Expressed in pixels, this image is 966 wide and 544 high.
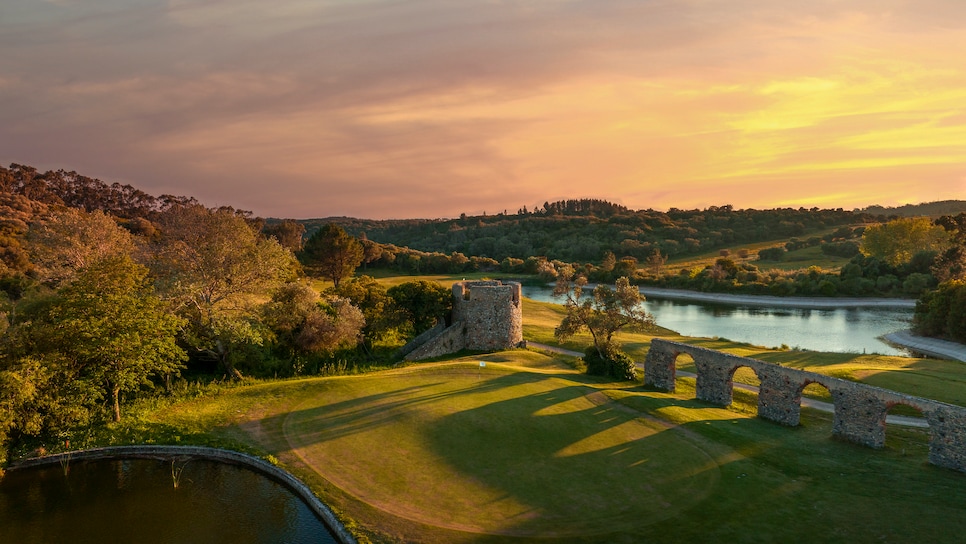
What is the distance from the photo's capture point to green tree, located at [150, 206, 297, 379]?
90.8ft

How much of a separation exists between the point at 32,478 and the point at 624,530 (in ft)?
63.6

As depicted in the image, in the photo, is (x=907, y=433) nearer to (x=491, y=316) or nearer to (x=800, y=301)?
(x=491, y=316)

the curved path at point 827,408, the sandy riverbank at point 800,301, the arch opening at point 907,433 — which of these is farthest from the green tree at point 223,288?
the sandy riverbank at point 800,301

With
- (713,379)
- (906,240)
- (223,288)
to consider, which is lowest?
(713,379)

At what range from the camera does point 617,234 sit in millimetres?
141625

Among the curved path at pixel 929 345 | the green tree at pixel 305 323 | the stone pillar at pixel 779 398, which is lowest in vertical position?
the curved path at pixel 929 345

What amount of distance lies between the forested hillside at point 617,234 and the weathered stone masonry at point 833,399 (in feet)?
321

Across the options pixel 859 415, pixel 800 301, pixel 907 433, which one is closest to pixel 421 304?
pixel 859 415

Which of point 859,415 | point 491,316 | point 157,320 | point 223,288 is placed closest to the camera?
point 859,415

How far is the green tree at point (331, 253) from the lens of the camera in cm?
6181

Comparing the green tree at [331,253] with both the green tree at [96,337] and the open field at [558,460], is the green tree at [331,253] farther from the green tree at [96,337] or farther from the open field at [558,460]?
the green tree at [96,337]

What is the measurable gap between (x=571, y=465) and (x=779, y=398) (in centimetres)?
1116

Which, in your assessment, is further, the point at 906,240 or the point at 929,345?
the point at 906,240

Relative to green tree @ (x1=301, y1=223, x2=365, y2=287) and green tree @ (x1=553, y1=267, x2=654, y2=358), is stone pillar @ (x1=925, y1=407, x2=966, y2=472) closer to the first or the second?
green tree @ (x1=553, y1=267, x2=654, y2=358)
